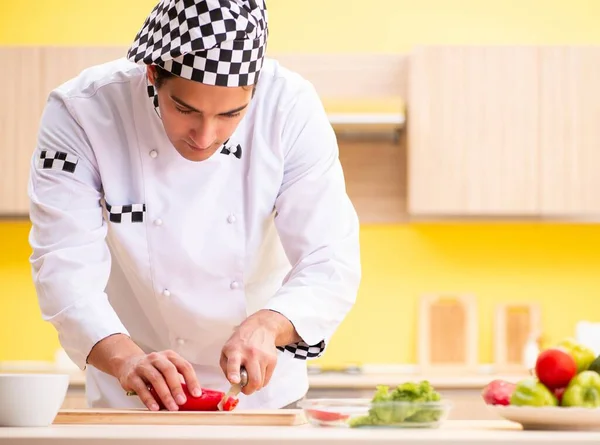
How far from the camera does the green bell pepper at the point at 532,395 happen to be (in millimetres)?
1398

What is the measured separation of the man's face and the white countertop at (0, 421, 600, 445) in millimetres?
619

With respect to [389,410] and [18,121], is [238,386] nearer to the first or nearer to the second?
[389,410]

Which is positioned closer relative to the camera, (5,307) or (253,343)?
(253,343)

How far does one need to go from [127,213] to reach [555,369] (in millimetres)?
943

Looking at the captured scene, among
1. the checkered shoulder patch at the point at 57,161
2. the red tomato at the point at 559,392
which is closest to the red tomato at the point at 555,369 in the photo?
the red tomato at the point at 559,392

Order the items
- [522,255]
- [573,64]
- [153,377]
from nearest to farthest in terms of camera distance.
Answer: [153,377] < [573,64] < [522,255]

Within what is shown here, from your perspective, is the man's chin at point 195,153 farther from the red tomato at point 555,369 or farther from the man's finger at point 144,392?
the red tomato at point 555,369

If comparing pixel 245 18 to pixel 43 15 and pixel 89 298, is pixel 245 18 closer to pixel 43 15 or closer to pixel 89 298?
pixel 89 298

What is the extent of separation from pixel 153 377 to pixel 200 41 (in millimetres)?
594

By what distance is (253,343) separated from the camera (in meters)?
1.68

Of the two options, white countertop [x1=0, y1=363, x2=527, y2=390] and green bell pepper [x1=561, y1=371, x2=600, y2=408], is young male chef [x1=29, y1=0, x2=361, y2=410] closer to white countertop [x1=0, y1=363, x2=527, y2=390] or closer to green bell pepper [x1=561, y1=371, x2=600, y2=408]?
green bell pepper [x1=561, y1=371, x2=600, y2=408]

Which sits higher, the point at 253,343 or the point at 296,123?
the point at 296,123

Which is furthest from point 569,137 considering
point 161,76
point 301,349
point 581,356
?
point 581,356

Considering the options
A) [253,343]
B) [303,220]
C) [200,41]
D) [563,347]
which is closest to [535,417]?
[563,347]
